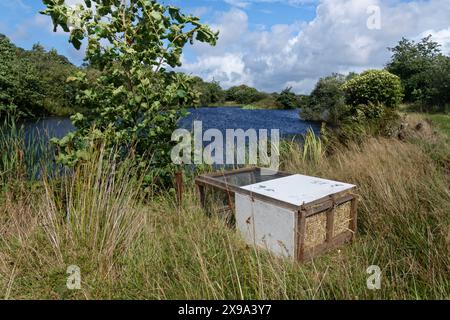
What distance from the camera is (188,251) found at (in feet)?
6.70

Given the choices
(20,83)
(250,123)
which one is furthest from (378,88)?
(20,83)

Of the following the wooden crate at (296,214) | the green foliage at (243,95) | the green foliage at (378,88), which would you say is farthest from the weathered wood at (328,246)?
the green foliage at (243,95)

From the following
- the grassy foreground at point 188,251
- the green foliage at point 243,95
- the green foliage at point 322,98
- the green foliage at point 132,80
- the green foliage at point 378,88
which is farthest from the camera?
the green foliage at point 243,95

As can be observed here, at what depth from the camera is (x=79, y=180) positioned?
2.33 meters

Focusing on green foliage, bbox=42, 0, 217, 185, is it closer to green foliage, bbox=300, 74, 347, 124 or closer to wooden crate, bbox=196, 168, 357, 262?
wooden crate, bbox=196, 168, 357, 262

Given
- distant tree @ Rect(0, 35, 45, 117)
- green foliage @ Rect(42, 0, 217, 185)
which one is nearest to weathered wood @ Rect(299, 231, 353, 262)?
green foliage @ Rect(42, 0, 217, 185)

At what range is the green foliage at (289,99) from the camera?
43.8 m

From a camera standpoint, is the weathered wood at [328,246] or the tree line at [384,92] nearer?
the weathered wood at [328,246]

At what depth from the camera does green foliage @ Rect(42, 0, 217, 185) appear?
9.66 feet

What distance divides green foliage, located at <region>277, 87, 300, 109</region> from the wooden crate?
42890mm

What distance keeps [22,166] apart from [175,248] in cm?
208

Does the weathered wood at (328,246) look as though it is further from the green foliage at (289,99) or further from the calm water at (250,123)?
the green foliage at (289,99)
